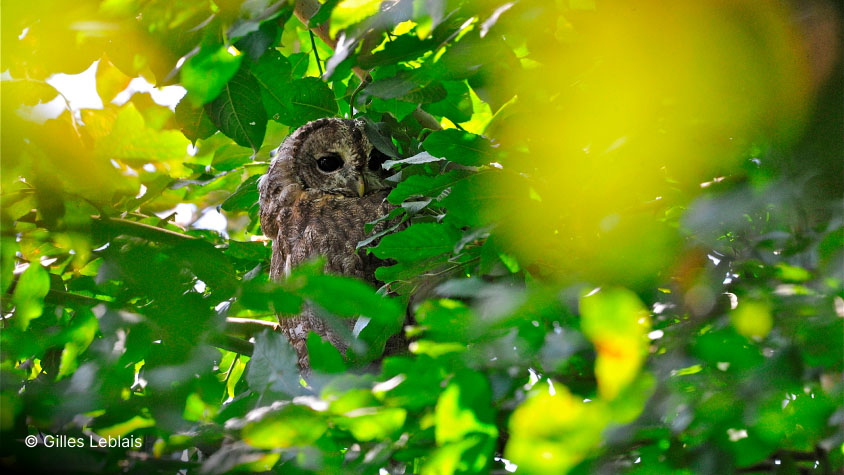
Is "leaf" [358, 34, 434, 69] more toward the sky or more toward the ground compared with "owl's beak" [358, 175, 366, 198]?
more toward the sky

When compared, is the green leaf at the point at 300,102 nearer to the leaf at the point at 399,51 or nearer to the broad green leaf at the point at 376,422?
the leaf at the point at 399,51

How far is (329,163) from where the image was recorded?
2461 mm

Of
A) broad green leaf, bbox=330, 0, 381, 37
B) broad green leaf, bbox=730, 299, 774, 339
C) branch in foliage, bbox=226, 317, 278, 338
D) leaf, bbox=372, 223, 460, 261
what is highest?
broad green leaf, bbox=330, 0, 381, 37

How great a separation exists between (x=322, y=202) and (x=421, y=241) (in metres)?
1.19

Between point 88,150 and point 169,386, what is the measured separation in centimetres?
32

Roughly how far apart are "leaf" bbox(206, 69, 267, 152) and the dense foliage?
179 mm

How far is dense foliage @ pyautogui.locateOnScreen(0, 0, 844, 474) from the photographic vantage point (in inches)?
24.5

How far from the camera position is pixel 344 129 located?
2.32 meters

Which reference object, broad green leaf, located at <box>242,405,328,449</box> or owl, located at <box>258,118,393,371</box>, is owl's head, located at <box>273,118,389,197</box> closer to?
owl, located at <box>258,118,393,371</box>

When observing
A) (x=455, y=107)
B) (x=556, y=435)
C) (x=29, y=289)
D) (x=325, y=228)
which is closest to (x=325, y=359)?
(x=556, y=435)

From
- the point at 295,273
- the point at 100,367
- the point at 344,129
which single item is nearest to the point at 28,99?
the point at 100,367

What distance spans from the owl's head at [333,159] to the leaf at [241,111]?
34.9 inches

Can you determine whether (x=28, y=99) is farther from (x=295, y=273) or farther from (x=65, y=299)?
(x=65, y=299)

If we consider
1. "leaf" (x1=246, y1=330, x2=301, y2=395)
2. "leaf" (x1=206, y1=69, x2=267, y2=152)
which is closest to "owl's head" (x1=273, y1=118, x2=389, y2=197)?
"leaf" (x1=206, y1=69, x2=267, y2=152)
